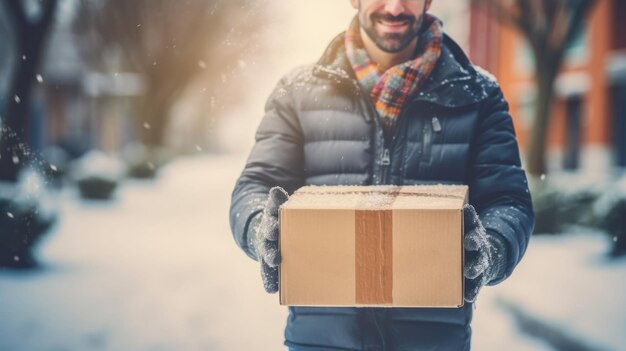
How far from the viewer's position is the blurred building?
66.5 feet

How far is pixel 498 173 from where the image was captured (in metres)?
2.25

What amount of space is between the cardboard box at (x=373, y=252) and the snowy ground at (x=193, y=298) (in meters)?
3.65

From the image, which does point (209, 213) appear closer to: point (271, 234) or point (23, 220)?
point (23, 220)

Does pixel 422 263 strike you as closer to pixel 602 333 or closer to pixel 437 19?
pixel 437 19

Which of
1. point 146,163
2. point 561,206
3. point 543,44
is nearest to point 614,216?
point 561,206

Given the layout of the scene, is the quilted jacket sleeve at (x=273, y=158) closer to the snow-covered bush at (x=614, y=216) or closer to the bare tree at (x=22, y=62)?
the snow-covered bush at (x=614, y=216)

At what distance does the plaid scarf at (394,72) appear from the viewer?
230 cm

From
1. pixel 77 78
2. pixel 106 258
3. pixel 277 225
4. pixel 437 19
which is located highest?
pixel 437 19

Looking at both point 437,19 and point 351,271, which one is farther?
point 437,19

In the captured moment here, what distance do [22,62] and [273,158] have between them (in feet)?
27.8

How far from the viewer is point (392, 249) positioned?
6.13 ft

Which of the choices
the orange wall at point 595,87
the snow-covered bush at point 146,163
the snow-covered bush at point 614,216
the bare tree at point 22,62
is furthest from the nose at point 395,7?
the snow-covered bush at point 146,163

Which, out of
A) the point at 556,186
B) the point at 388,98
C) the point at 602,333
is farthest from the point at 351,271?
the point at 556,186

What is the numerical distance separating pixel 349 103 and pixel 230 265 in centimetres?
650
